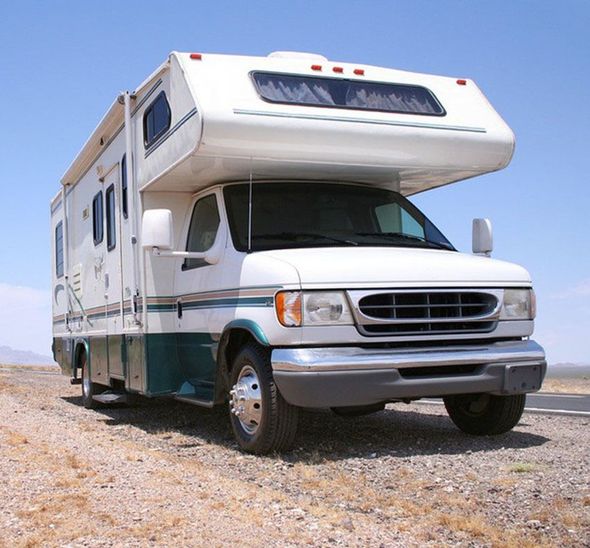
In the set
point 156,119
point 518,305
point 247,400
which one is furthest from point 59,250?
point 518,305

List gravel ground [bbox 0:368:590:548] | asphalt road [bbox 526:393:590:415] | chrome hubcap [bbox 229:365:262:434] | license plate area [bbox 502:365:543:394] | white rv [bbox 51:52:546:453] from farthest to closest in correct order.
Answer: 1. asphalt road [bbox 526:393:590:415]
2. license plate area [bbox 502:365:543:394]
3. chrome hubcap [bbox 229:365:262:434]
4. white rv [bbox 51:52:546:453]
5. gravel ground [bbox 0:368:590:548]

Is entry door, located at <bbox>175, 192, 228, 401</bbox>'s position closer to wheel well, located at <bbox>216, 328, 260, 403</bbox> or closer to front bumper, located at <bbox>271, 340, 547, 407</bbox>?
wheel well, located at <bbox>216, 328, 260, 403</bbox>

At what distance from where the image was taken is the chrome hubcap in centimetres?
689

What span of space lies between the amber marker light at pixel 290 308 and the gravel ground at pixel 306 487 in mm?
1059

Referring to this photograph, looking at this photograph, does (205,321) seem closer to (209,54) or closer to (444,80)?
(209,54)

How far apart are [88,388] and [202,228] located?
4.56 meters

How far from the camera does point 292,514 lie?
4.84 m

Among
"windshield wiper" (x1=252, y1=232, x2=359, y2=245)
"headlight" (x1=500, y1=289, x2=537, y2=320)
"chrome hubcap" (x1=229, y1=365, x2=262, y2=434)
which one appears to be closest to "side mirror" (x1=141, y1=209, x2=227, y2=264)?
"windshield wiper" (x1=252, y1=232, x2=359, y2=245)

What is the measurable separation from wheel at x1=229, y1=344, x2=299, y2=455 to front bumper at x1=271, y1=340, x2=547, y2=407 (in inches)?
9.3

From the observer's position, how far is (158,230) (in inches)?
291

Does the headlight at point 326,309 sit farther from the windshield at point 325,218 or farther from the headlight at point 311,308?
the windshield at point 325,218

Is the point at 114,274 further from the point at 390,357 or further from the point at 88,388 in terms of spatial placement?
the point at 390,357

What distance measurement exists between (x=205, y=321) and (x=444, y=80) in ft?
11.0

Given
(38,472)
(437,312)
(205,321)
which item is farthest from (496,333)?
(38,472)
